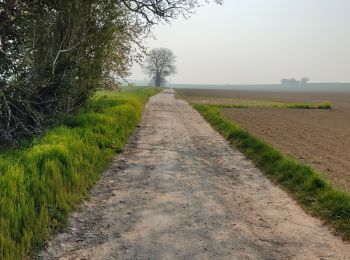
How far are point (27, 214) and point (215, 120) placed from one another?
17.2m

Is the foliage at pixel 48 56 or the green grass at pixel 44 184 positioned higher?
the foliage at pixel 48 56

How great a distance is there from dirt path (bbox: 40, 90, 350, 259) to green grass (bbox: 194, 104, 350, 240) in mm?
263

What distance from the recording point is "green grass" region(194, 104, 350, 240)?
21.2ft

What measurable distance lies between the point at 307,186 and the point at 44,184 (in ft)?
17.0

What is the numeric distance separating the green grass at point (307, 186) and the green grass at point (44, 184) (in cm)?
414

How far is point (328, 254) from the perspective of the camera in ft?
16.7

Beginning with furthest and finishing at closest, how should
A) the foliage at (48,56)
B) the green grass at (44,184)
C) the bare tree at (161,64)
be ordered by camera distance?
the bare tree at (161,64) → the foliage at (48,56) → the green grass at (44,184)

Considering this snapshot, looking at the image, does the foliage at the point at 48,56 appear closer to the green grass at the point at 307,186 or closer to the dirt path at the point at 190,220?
the dirt path at the point at 190,220

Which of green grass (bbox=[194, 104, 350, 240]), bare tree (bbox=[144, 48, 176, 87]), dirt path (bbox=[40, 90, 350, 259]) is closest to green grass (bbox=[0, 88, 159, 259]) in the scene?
dirt path (bbox=[40, 90, 350, 259])

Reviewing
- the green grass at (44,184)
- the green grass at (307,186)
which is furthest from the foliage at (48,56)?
the green grass at (307,186)

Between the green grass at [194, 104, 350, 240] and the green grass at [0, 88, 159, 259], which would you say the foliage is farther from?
the green grass at [194, 104, 350, 240]

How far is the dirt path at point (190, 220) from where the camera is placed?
5.01 meters

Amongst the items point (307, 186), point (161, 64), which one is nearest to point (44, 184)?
point (307, 186)

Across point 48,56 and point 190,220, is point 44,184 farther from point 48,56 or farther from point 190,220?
point 48,56
